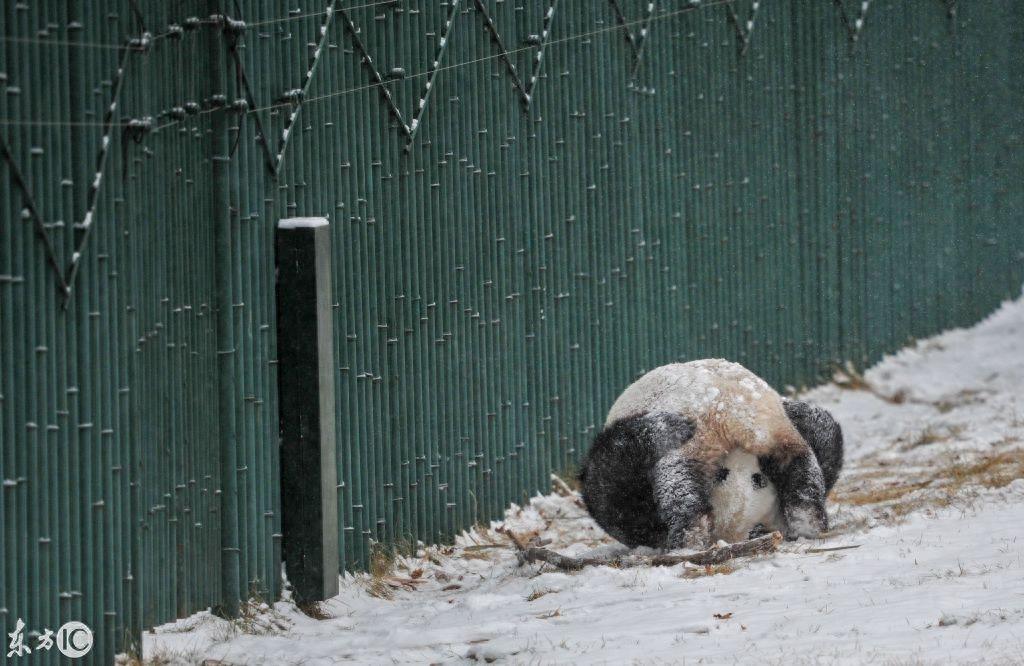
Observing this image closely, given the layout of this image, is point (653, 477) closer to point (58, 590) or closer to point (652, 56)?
point (58, 590)

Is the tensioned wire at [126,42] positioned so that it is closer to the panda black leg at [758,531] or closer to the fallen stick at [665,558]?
the fallen stick at [665,558]

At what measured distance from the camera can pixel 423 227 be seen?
30.1 ft

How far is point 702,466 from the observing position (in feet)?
25.8

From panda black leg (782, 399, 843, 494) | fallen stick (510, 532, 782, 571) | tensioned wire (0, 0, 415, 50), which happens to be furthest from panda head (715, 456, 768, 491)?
tensioned wire (0, 0, 415, 50)

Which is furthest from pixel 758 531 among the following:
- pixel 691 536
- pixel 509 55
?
pixel 509 55

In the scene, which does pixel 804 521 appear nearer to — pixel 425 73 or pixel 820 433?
pixel 820 433

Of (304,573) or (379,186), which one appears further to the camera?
(379,186)

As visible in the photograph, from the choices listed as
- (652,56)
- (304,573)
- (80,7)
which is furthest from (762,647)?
(652,56)

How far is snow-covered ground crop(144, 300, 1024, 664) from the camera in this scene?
622 cm

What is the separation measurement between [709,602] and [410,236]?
3.18 m

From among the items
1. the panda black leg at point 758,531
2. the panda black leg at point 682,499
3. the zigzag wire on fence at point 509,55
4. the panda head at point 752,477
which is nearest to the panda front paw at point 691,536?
the panda black leg at point 682,499

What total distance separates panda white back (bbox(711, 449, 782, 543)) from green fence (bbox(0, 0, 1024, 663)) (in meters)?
2.02

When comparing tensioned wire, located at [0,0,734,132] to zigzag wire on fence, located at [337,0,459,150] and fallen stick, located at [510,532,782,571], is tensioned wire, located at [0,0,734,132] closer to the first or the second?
zigzag wire on fence, located at [337,0,459,150]

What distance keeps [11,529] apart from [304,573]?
1.91 meters
